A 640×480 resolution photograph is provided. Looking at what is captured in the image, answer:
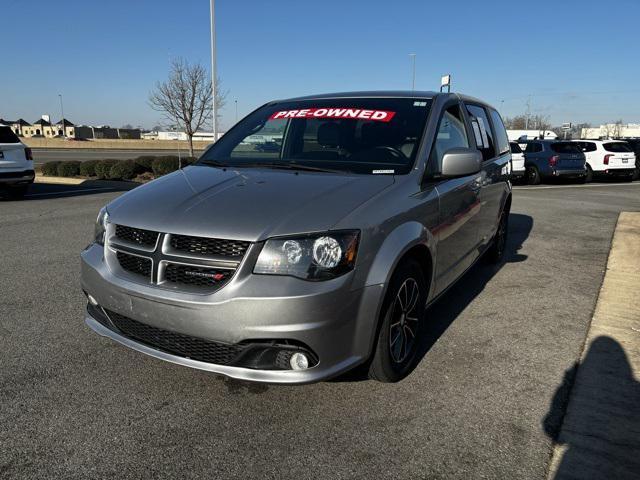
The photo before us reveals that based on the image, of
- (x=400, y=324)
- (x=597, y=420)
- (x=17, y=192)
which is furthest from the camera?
(x=17, y=192)

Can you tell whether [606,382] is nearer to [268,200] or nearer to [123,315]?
[268,200]

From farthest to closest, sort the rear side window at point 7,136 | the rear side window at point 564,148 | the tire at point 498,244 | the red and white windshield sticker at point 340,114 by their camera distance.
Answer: the rear side window at point 564,148
the rear side window at point 7,136
the tire at point 498,244
the red and white windshield sticker at point 340,114

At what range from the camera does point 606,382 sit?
3143mm

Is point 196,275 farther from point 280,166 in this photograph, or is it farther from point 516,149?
point 516,149

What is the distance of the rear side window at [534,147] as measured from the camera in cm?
1819

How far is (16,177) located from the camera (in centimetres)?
1099

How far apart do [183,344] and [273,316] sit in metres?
0.57

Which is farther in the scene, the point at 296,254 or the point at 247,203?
the point at 247,203

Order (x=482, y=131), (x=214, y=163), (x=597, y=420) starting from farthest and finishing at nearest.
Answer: (x=482, y=131)
(x=214, y=163)
(x=597, y=420)

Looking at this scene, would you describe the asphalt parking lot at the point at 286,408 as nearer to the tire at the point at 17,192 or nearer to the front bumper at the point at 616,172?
the tire at the point at 17,192

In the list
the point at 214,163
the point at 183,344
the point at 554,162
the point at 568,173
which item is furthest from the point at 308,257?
the point at 568,173

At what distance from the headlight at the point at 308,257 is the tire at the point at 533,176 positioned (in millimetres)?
17429

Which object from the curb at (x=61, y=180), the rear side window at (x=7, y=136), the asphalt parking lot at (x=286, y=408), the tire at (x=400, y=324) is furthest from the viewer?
the curb at (x=61, y=180)

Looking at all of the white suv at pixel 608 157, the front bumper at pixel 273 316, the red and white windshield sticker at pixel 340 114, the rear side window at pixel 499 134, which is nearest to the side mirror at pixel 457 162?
the red and white windshield sticker at pixel 340 114
